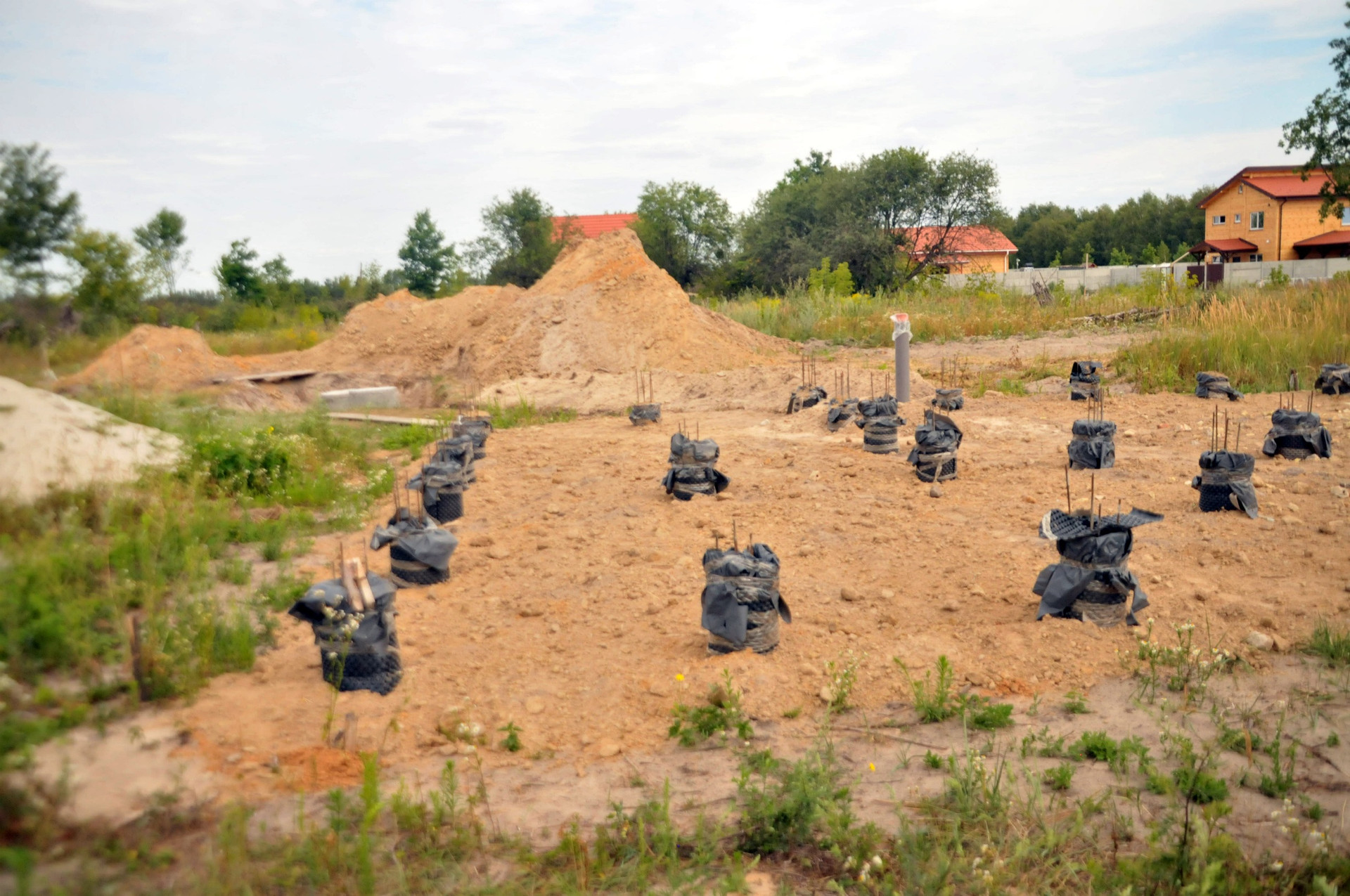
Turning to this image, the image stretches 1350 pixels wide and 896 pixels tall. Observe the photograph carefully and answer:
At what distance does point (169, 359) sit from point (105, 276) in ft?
22.5

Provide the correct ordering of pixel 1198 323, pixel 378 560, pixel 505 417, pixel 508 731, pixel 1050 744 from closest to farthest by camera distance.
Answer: pixel 1050 744, pixel 508 731, pixel 378 560, pixel 505 417, pixel 1198 323

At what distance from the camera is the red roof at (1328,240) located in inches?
1486

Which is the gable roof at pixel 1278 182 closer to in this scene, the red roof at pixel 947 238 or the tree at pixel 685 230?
the red roof at pixel 947 238

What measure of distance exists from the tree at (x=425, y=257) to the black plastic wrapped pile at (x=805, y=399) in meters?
28.5

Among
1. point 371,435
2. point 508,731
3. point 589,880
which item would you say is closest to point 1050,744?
point 589,880

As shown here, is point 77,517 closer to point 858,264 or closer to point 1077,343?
point 1077,343

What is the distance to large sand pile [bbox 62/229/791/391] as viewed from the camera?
16344 mm

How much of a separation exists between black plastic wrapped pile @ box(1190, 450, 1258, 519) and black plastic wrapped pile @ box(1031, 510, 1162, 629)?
6.57ft

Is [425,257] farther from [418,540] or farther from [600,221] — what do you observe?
[418,540]

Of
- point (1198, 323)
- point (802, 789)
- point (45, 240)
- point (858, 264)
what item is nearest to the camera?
point (802, 789)

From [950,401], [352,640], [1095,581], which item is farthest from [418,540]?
[950,401]

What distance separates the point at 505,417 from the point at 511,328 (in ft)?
19.3

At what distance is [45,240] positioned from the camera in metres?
4.83

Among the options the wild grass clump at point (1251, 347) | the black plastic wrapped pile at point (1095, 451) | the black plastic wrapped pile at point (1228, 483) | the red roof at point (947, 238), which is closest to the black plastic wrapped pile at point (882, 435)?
the black plastic wrapped pile at point (1095, 451)
